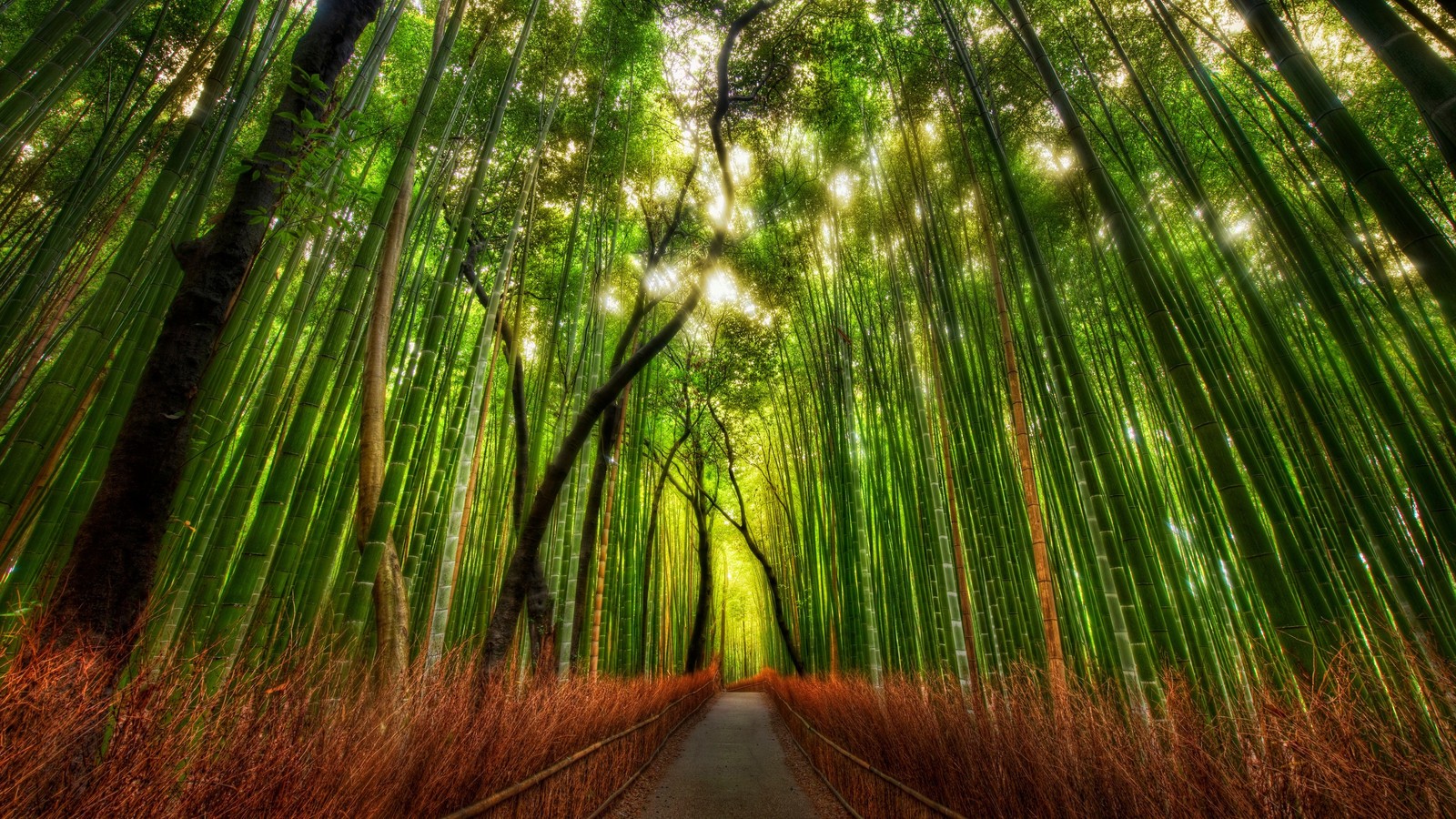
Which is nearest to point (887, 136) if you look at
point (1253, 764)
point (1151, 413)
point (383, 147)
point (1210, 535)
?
point (1151, 413)

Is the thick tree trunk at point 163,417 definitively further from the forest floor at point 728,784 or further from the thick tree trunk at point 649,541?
the thick tree trunk at point 649,541

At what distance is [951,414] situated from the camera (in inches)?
113

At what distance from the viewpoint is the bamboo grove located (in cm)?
117

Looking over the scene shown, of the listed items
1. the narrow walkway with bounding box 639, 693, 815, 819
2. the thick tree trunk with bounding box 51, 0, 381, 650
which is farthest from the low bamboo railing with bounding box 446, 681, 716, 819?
the thick tree trunk with bounding box 51, 0, 381, 650

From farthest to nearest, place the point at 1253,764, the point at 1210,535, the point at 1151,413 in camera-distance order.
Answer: the point at 1151,413 < the point at 1210,535 < the point at 1253,764

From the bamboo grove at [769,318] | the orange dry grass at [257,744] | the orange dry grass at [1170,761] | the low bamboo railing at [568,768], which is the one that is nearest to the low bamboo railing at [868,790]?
the orange dry grass at [1170,761]

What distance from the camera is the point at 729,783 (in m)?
3.46

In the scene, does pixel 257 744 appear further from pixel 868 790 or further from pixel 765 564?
pixel 765 564

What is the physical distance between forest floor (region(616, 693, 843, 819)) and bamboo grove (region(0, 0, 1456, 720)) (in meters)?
1.00

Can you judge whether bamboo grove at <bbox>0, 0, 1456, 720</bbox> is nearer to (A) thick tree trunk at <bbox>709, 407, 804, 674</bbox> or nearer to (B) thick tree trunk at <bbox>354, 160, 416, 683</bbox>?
(B) thick tree trunk at <bbox>354, 160, 416, 683</bbox>

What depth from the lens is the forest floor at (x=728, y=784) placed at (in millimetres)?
2928

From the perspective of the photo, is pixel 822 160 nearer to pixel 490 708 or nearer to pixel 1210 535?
pixel 1210 535

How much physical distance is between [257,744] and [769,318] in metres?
5.43

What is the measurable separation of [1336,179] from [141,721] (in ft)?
18.0
